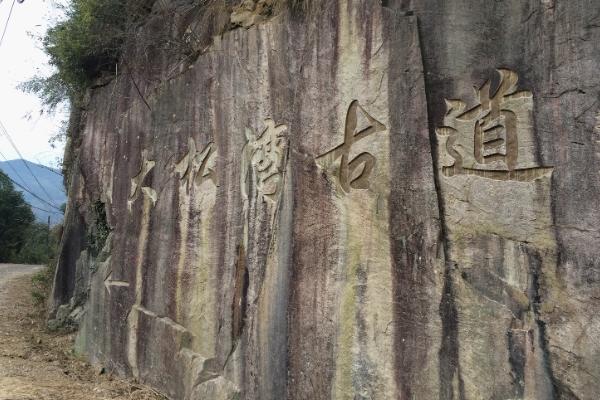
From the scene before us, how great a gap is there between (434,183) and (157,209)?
10.0ft

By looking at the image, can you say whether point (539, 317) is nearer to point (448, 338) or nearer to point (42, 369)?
point (448, 338)

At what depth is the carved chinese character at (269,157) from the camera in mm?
3951

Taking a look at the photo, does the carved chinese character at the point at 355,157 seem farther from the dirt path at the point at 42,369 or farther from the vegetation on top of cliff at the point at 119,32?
the dirt path at the point at 42,369

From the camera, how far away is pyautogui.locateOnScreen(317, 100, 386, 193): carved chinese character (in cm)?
339

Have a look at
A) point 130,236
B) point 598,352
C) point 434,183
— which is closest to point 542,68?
point 434,183

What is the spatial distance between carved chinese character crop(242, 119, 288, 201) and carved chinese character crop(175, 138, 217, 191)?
0.58 meters

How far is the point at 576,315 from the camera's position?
2607 mm

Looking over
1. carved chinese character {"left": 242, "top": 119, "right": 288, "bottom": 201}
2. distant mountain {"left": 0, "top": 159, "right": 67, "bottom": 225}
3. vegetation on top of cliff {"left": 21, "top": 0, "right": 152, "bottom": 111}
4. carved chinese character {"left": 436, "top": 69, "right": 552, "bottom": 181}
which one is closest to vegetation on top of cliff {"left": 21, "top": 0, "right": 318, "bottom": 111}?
vegetation on top of cliff {"left": 21, "top": 0, "right": 152, "bottom": 111}

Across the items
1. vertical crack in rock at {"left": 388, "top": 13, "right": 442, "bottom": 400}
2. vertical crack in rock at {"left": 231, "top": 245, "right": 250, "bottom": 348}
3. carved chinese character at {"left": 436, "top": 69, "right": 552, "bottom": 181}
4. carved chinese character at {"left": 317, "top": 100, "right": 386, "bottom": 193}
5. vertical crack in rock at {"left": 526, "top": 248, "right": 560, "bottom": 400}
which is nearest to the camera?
vertical crack in rock at {"left": 526, "top": 248, "right": 560, "bottom": 400}

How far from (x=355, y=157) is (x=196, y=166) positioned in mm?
1855

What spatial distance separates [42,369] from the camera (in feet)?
19.1

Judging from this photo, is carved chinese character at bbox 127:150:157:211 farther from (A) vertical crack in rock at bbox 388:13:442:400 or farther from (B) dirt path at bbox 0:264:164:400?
(A) vertical crack in rock at bbox 388:13:442:400

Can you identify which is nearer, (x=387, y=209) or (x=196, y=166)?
(x=387, y=209)

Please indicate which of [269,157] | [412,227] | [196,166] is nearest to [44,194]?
[196,166]
